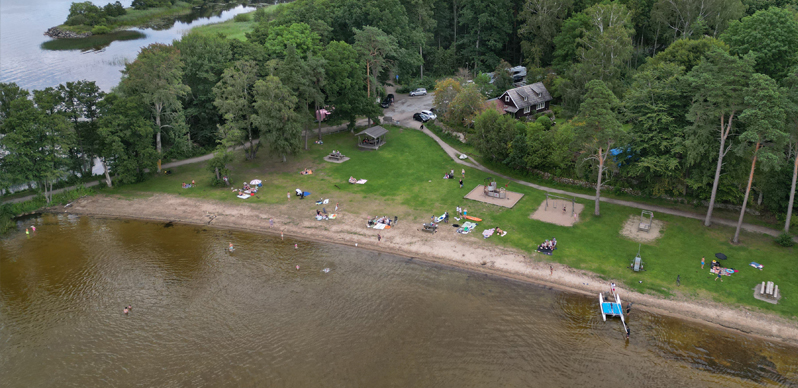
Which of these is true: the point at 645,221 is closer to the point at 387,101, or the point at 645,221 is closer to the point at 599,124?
the point at 599,124

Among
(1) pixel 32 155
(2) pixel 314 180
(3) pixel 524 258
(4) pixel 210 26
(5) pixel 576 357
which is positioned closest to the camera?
(5) pixel 576 357

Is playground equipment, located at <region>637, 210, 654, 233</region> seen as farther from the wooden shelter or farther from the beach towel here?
the wooden shelter

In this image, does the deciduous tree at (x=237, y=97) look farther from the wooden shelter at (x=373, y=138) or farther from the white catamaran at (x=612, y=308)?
the white catamaran at (x=612, y=308)

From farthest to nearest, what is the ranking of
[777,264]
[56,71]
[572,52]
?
[56,71] < [572,52] < [777,264]

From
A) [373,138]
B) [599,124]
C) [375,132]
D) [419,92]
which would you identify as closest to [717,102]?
[599,124]

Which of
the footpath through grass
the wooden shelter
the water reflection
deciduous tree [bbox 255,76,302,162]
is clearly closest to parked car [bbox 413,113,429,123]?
the footpath through grass

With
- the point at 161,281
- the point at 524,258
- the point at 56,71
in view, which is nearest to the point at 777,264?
the point at 524,258

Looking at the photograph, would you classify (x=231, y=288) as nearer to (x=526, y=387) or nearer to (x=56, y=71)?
(x=526, y=387)
